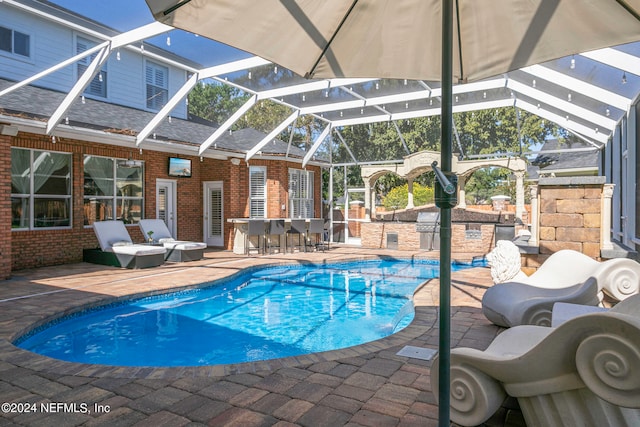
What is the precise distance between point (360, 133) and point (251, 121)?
449cm

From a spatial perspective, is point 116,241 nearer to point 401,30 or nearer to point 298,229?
point 298,229

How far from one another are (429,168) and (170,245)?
9.58m

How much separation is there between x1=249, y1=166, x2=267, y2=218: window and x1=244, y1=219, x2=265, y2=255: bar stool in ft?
3.89

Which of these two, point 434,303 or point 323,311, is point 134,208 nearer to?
point 323,311

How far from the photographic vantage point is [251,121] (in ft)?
43.2

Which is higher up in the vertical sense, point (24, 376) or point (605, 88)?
point (605, 88)

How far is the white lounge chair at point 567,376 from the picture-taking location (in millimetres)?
1535

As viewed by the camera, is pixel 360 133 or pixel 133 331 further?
pixel 360 133

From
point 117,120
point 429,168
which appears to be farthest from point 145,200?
point 429,168

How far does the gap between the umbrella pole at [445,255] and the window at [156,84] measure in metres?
9.68

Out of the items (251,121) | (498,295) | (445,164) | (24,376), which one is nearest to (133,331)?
(24,376)

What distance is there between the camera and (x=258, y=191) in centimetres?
1388

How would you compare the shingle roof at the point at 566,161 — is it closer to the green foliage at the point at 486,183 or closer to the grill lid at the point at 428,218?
the grill lid at the point at 428,218

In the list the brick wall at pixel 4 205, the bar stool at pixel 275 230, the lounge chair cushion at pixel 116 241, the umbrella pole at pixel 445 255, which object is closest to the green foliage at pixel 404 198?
the bar stool at pixel 275 230
